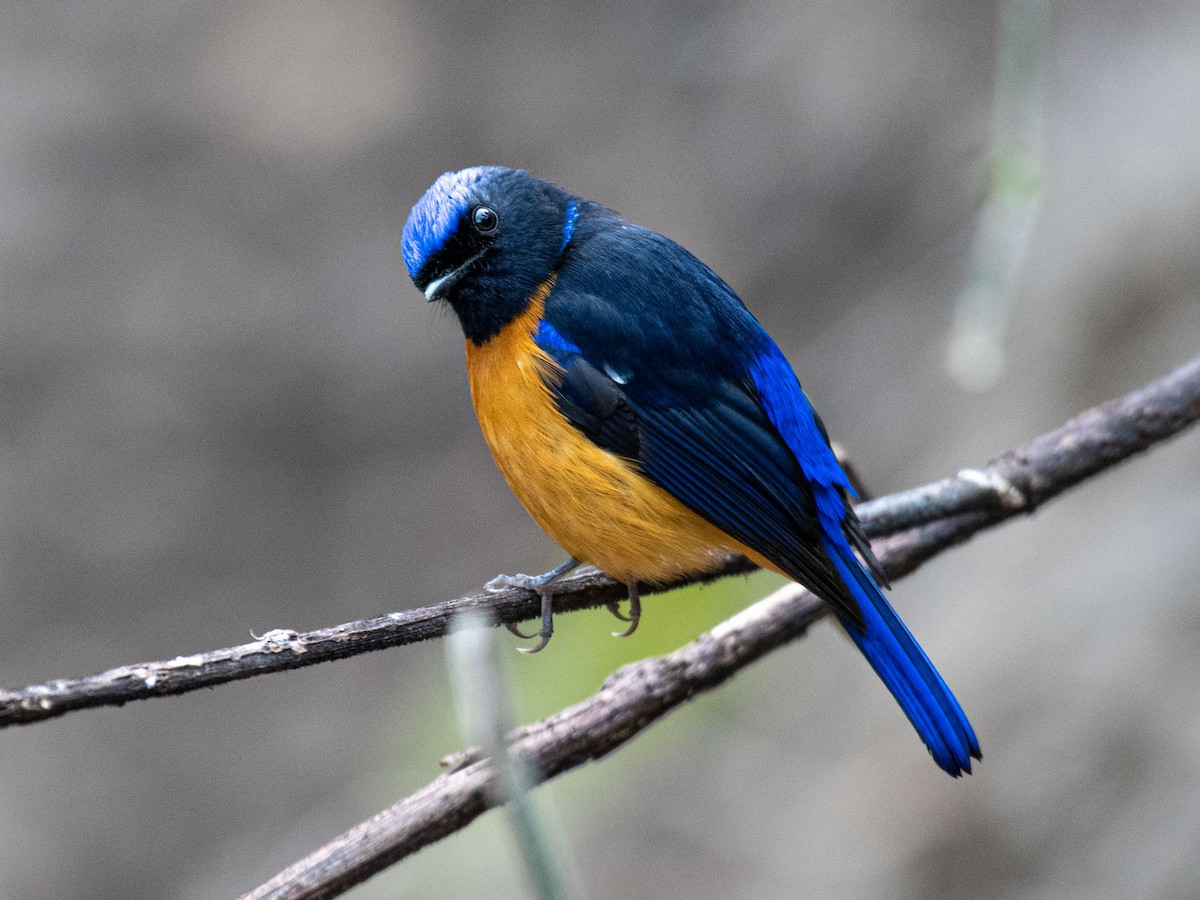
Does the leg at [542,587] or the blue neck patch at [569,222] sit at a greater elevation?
the blue neck patch at [569,222]

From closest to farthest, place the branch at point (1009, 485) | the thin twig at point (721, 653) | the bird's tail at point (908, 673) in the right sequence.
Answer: the thin twig at point (721, 653) < the bird's tail at point (908, 673) < the branch at point (1009, 485)

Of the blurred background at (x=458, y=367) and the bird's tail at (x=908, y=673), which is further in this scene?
the blurred background at (x=458, y=367)

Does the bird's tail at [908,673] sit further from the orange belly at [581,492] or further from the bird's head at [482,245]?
the bird's head at [482,245]

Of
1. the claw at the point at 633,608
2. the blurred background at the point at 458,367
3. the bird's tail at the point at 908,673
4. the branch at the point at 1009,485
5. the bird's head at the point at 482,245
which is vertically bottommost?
the bird's tail at the point at 908,673

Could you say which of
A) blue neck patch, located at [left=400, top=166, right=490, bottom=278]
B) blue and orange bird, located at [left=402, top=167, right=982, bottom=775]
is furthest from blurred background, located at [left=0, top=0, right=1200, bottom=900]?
blue neck patch, located at [left=400, top=166, right=490, bottom=278]

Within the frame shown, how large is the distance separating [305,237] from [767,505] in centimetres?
549

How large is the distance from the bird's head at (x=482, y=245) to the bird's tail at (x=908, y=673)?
1.08 metres

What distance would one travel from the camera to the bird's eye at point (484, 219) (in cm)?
335

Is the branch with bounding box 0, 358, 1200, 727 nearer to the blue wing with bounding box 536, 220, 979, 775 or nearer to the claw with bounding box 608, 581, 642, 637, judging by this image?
the claw with bounding box 608, 581, 642, 637

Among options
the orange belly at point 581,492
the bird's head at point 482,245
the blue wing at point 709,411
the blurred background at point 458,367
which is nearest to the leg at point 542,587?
the orange belly at point 581,492

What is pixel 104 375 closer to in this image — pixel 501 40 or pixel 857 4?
pixel 501 40

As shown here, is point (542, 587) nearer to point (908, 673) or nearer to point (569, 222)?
point (908, 673)

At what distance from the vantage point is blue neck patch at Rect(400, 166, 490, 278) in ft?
10.7

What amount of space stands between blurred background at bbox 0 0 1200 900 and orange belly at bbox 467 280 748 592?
1.85 metres
